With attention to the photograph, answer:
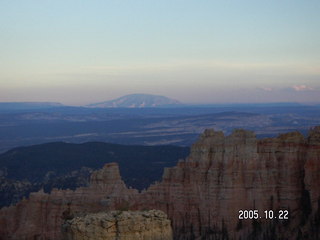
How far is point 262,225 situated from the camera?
55531 mm

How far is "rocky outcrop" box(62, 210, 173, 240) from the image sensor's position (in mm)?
34625

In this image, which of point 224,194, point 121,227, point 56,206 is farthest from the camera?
point 56,206

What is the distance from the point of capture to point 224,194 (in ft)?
183

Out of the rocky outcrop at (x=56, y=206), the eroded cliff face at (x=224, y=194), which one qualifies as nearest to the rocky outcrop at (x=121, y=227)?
the eroded cliff face at (x=224, y=194)

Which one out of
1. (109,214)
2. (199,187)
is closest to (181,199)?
(199,187)

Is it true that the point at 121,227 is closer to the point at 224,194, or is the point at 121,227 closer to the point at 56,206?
the point at 224,194

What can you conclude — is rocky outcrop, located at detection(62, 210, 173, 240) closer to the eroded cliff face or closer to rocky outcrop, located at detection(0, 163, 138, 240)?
the eroded cliff face

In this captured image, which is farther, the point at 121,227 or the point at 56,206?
the point at 56,206

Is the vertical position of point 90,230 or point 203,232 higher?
point 90,230

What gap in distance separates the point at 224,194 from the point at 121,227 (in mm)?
22139

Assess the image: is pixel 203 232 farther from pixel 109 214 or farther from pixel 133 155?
pixel 133 155

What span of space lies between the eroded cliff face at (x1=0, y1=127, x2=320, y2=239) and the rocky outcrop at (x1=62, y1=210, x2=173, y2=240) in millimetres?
19422

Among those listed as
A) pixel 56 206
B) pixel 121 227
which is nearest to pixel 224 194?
pixel 56 206

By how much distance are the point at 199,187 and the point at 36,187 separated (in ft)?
132
